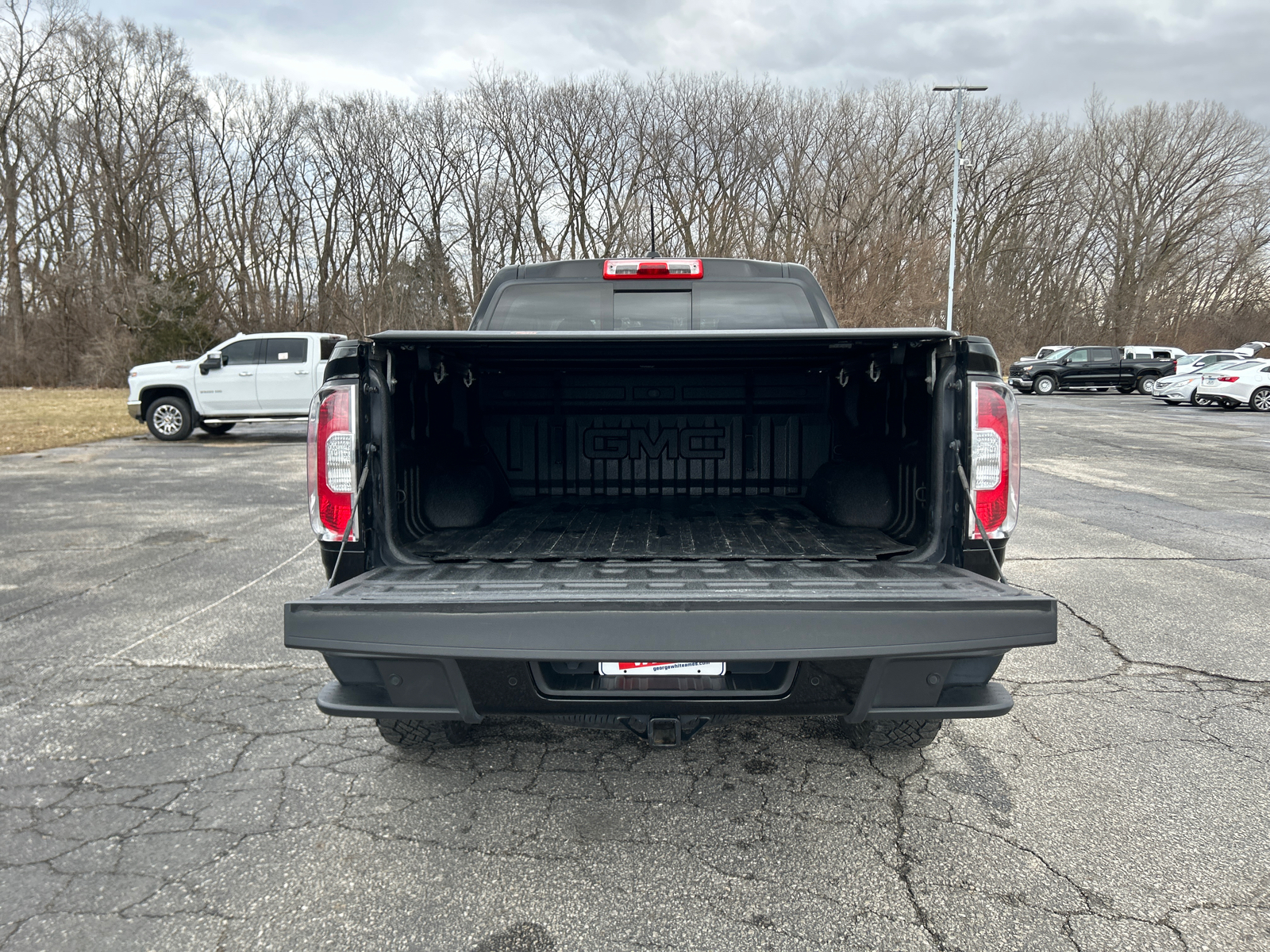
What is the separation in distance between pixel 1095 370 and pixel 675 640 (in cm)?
3511

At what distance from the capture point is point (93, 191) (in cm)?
3475

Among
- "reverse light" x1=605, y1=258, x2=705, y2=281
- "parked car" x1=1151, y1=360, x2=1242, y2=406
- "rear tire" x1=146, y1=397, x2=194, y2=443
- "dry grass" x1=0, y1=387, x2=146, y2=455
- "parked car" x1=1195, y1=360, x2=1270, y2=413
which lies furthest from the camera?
"parked car" x1=1151, y1=360, x2=1242, y2=406

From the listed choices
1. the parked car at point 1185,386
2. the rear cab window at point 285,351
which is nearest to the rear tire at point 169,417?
the rear cab window at point 285,351

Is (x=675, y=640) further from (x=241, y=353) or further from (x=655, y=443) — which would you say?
(x=241, y=353)

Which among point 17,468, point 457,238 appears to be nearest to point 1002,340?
point 457,238

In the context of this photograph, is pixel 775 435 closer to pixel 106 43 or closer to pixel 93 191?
pixel 93 191

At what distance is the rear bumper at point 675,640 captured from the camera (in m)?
1.96

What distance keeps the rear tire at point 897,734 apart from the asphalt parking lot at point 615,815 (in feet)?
0.20

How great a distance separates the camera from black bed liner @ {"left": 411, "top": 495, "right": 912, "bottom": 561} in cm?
277

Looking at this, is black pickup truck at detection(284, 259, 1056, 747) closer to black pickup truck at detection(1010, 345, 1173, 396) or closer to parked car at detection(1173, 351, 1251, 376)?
parked car at detection(1173, 351, 1251, 376)

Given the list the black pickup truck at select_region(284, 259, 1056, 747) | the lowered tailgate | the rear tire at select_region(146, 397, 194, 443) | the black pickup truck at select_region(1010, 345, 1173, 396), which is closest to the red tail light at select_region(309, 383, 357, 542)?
the black pickup truck at select_region(284, 259, 1056, 747)

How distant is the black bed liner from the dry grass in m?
12.8

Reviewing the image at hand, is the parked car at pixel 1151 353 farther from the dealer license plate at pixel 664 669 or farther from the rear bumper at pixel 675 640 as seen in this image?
the dealer license plate at pixel 664 669

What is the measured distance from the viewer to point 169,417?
1450cm
